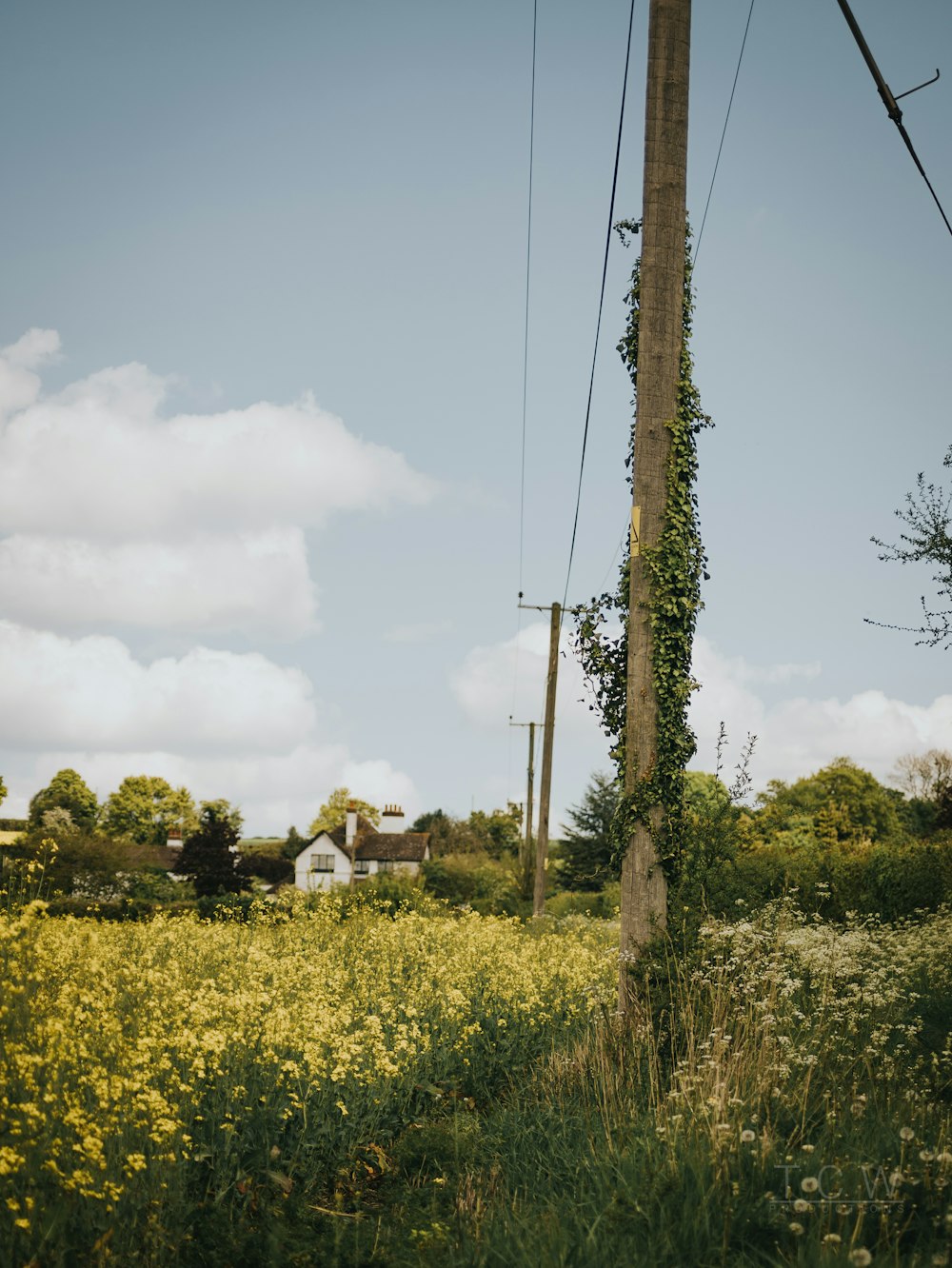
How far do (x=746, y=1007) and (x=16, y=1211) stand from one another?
481 cm

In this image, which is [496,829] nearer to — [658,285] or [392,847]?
[392,847]

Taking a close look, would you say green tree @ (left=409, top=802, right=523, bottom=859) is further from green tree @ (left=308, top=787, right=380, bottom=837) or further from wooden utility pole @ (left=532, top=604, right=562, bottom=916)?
wooden utility pole @ (left=532, top=604, right=562, bottom=916)

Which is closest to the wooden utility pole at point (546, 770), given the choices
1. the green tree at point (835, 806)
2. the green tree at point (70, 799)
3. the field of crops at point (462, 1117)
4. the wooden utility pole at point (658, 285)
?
the field of crops at point (462, 1117)

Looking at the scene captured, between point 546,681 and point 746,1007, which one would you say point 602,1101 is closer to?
point 746,1007

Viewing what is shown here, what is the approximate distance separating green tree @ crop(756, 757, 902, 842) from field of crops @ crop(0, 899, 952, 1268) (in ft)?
133

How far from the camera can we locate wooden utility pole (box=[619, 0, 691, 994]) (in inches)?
311

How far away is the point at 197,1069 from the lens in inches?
200

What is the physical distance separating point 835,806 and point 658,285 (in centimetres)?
5075

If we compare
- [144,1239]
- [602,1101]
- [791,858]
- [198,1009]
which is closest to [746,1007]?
[602,1101]

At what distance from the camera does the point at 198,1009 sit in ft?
17.3

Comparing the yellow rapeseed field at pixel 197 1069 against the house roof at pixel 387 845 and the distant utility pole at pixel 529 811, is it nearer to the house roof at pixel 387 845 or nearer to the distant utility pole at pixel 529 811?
the distant utility pole at pixel 529 811

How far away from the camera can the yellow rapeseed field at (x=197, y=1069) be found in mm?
3834

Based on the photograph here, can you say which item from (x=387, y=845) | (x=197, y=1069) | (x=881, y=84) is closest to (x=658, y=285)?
(x=881, y=84)

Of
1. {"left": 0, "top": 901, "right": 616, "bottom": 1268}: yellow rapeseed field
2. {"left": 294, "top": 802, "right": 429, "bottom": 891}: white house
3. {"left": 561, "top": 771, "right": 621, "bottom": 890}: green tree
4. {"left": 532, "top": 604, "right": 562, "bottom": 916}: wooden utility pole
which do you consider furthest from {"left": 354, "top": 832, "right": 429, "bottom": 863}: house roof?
{"left": 0, "top": 901, "right": 616, "bottom": 1268}: yellow rapeseed field
